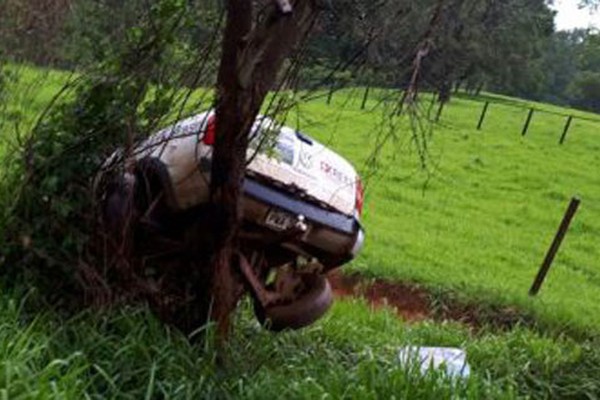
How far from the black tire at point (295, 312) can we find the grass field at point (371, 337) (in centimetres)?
18

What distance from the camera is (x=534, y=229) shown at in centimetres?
1712

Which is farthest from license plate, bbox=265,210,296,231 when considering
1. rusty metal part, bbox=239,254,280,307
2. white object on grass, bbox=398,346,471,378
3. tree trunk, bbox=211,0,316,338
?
white object on grass, bbox=398,346,471,378

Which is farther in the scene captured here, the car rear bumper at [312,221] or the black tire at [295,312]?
the black tire at [295,312]

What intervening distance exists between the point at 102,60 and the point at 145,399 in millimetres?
2116

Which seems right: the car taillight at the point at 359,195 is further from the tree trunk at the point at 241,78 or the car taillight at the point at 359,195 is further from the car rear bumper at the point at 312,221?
→ the tree trunk at the point at 241,78

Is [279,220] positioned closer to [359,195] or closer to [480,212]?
[359,195]

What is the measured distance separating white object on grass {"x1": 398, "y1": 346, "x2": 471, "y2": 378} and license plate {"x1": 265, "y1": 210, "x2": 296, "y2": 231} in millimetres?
891

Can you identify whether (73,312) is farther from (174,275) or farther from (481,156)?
(481,156)

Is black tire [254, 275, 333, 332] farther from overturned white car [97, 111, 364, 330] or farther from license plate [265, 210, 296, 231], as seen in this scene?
license plate [265, 210, 296, 231]

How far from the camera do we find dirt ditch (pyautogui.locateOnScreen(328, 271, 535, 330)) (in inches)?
407

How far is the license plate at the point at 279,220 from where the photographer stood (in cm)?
519

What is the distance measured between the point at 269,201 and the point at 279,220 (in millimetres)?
109

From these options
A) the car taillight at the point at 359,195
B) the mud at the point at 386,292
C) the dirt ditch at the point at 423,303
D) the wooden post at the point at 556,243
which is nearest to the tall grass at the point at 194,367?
the car taillight at the point at 359,195

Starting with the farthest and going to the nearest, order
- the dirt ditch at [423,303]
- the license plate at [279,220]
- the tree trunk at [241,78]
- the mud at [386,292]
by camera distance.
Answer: the mud at [386,292]
the dirt ditch at [423,303]
the license plate at [279,220]
the tree trunk at [241,78]
